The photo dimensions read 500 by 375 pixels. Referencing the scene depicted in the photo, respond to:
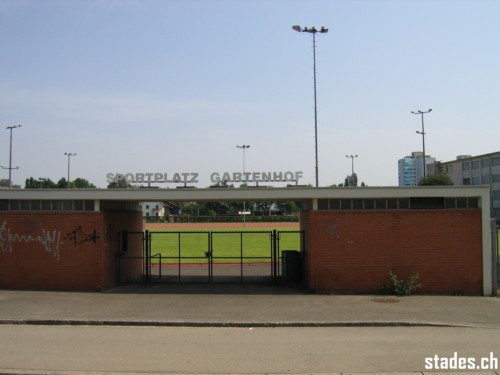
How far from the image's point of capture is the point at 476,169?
300 feet

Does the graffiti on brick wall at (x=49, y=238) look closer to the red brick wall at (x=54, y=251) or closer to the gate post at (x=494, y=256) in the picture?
the red brick wall at (x=54, y=251)

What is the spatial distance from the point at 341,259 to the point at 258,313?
4.55 metres

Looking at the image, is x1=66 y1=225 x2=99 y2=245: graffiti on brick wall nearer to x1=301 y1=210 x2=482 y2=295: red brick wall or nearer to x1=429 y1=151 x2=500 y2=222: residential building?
x1=301 y1=210 x2=482 y2=295: red brick wall

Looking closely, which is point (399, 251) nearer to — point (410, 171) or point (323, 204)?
point (323, 204)

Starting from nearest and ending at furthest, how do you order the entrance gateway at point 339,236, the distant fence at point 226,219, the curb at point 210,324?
the curb at point 210,324 → the entrance gateway at point 339,236 → the distant fence at point 226,219

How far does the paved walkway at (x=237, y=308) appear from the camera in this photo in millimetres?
11977

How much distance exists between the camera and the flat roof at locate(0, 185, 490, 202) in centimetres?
1645

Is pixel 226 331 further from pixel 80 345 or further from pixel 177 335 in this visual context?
pixel 80 345

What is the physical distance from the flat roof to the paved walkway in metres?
3.18

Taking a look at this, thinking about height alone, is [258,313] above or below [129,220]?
below

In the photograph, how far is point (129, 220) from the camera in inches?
802

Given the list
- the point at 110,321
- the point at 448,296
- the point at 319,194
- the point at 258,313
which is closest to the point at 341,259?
the point at 319,194

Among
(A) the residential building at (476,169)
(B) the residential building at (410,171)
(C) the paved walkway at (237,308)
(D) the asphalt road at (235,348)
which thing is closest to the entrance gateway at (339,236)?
(C) the paved walkway at (237,308)

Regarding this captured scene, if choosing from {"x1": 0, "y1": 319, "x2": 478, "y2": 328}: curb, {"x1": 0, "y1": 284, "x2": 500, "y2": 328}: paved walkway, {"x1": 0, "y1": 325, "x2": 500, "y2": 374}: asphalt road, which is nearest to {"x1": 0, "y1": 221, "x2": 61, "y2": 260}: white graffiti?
{"x1": 0, "y1": 284, "x2": 500, "y2": 328}: paved walkway
